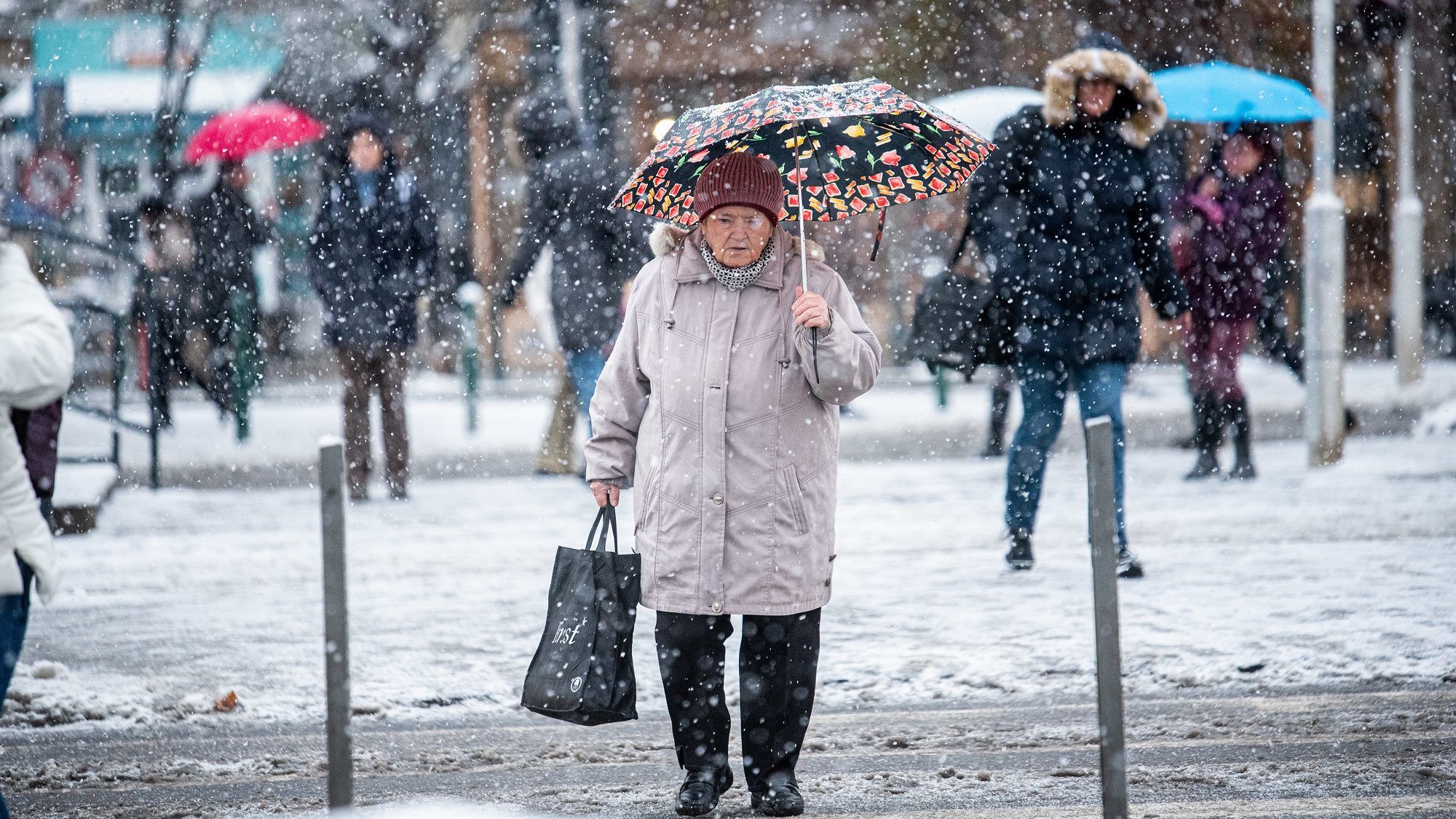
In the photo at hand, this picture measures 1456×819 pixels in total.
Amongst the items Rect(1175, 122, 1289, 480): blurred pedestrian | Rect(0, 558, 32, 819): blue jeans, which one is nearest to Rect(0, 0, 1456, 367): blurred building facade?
Rect(1175, 122, 1289, 480): blurred pedestrian

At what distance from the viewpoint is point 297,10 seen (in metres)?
19.2

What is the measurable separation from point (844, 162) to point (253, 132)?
9.90m

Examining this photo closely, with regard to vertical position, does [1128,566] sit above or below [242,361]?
below

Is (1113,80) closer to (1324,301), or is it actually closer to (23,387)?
(1324,301)

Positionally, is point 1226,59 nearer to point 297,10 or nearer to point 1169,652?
point 297,10

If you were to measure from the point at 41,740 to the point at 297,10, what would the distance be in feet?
52.5

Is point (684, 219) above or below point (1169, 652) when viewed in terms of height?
above

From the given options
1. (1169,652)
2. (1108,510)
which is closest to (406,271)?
(1169,652)

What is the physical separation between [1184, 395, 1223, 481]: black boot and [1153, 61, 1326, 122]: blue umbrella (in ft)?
6.06

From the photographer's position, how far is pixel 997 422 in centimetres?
1051

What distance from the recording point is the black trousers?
3.83 m

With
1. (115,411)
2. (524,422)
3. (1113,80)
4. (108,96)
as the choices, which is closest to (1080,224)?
(1113,80)

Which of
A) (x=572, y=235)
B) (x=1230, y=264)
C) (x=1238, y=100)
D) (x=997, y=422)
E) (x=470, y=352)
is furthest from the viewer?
(x=470, y=352)

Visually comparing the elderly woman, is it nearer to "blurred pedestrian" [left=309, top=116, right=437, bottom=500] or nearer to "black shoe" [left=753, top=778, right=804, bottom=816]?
"black shoe" [left=753, top=778, right=804, bottom=816]
